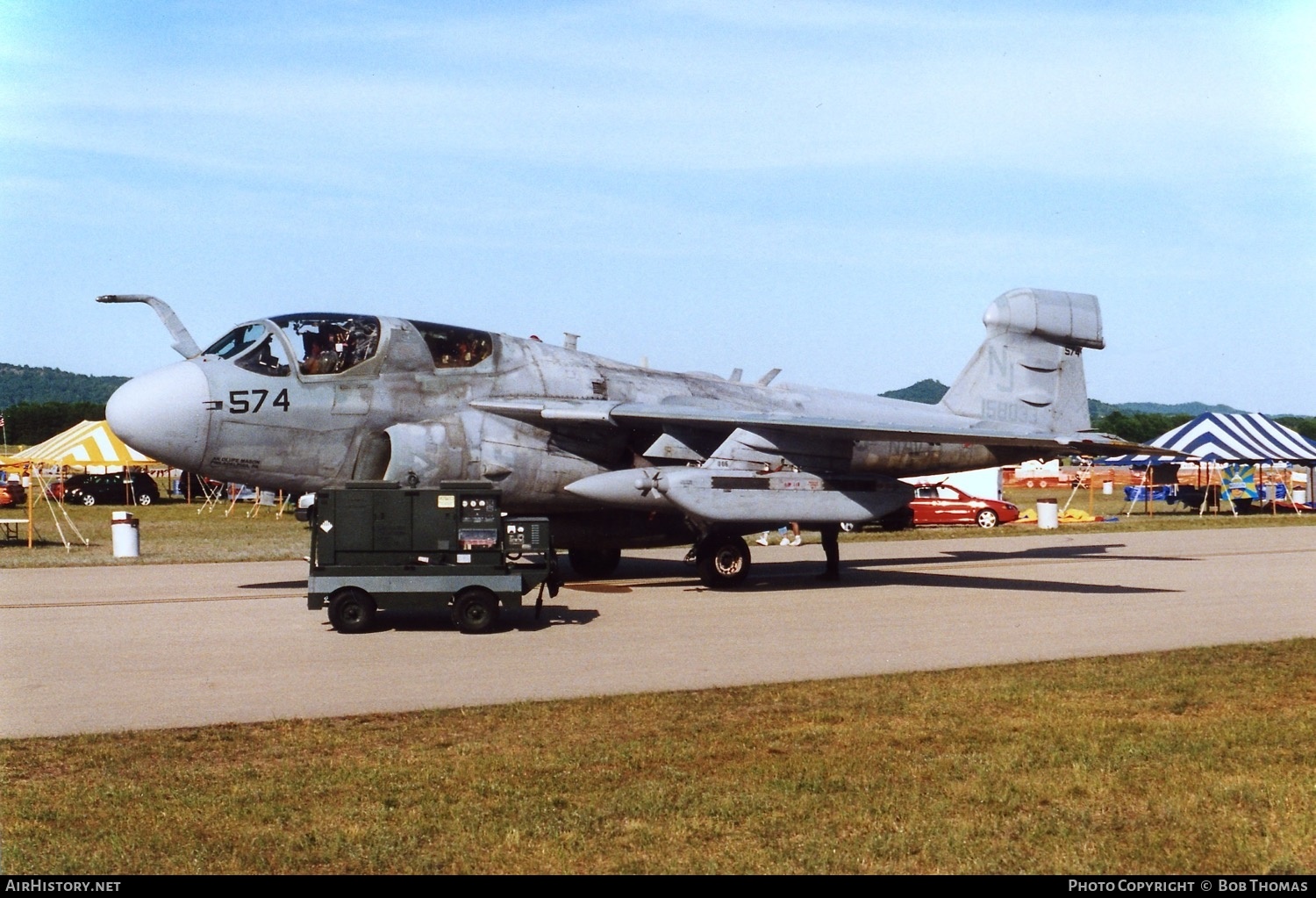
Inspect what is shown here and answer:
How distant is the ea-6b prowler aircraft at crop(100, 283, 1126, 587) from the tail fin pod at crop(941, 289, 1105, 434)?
6.85 feet

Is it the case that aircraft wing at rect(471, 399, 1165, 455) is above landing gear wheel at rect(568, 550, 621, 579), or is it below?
above

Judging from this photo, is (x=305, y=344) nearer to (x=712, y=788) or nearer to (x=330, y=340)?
(x=330, y=340)

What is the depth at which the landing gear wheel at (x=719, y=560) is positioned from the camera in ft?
59.4

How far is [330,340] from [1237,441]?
116ft

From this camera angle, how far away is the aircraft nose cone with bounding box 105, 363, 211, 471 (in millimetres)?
15219

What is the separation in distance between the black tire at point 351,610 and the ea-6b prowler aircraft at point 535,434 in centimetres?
278

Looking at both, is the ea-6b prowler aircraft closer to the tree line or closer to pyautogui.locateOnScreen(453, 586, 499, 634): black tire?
pyautogui.locateOnScreen(453, 586, 499, 634): black tire

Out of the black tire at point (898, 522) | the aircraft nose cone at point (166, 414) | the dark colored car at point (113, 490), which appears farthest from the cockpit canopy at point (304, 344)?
the dark colored car at point (113, 490)

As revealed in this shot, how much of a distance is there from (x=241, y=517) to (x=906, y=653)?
3276 centimetres

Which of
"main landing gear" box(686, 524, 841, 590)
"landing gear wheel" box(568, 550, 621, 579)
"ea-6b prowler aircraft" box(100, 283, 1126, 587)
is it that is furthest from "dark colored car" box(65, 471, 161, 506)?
"main landing gear" box(686, 524, 841, 590)

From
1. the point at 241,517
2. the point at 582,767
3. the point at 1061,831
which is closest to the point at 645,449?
the point at 582,767

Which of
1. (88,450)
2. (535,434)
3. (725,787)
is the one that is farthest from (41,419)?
(725,787)

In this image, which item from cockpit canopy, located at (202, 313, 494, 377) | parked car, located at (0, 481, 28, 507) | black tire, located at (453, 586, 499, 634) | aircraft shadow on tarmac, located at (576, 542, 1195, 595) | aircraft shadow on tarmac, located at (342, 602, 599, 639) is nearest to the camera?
black tire, located at (453, 586, 499, 634)

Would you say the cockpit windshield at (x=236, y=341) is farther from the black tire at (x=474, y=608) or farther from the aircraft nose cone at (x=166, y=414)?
the black tire at (x=474, y=608)
